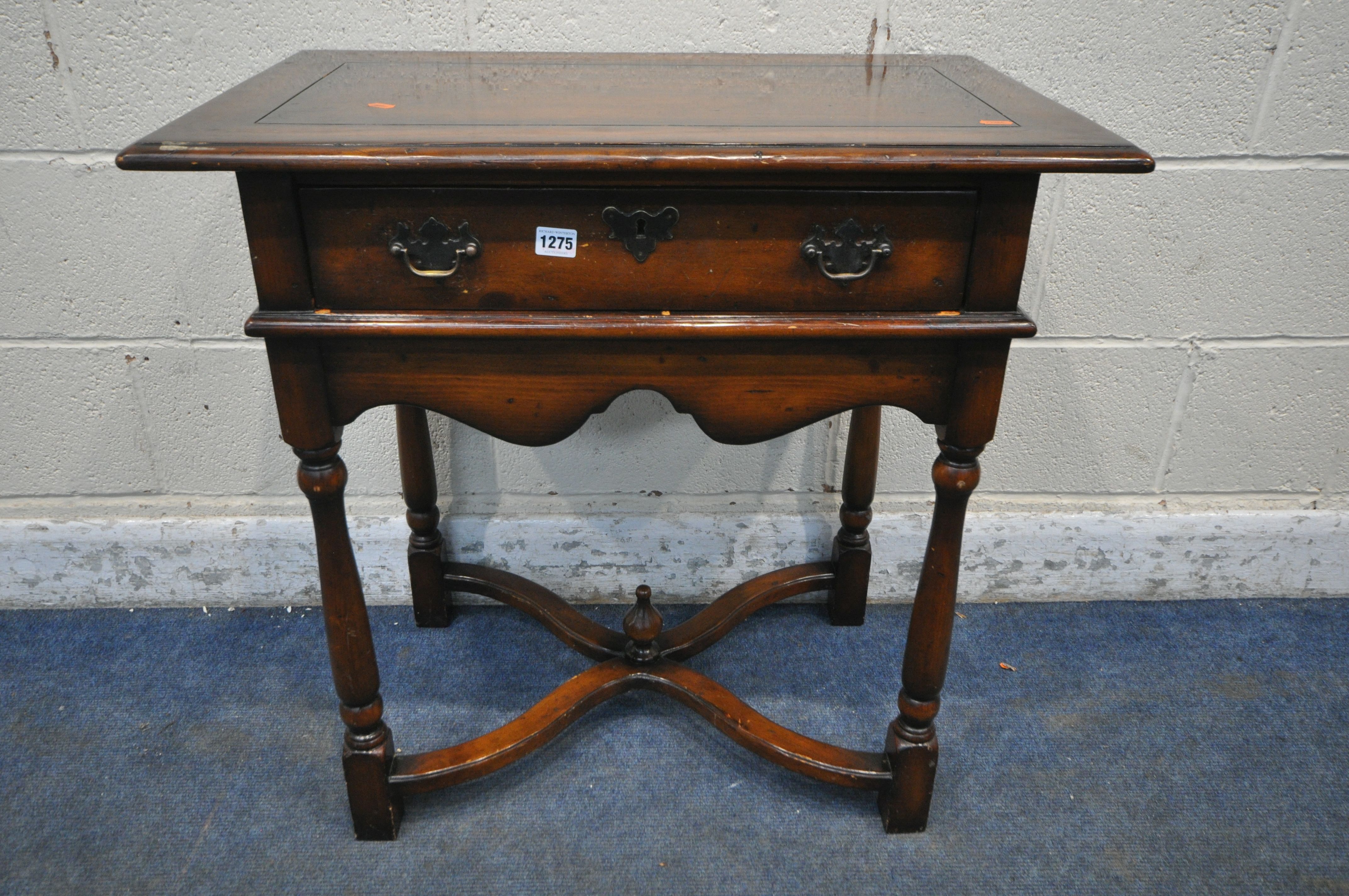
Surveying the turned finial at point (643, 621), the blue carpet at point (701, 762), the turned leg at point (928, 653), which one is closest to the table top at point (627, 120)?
the turned leg at point (928, 653)

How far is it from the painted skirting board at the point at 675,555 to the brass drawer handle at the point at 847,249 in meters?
0.85

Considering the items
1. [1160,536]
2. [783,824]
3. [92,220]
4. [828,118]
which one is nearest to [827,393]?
[828,118]

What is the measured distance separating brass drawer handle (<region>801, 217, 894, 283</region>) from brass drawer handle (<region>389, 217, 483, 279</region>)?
1.14 feet

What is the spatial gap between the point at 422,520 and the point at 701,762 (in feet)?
2.07

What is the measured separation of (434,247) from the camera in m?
1.01

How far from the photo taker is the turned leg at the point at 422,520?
162cm

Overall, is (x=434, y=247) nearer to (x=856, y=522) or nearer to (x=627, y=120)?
(x=627, y=120)

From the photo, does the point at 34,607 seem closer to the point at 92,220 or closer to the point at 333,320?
the point at 92,220

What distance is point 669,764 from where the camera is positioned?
149cm

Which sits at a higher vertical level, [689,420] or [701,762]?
[689,420]

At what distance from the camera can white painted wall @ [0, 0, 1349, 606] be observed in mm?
1489

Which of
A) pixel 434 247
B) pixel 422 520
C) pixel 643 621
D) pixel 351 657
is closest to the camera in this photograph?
pixel 434 247

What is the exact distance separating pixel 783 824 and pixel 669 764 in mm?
201

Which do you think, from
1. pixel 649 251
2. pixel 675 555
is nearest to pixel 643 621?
pixel 675 555
